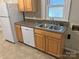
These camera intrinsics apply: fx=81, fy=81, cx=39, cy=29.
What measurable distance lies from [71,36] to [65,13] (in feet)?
2.46

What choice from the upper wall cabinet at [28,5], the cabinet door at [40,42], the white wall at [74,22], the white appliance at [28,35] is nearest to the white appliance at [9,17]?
the upper wall cabinet at [28,5]

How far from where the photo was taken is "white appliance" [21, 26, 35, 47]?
106 inches

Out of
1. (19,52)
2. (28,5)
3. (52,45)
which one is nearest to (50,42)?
(52,45)

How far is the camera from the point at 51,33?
7.33ft

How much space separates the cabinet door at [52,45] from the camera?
2239 millimetres

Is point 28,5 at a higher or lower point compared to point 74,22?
higher

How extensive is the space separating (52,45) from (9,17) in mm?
1816

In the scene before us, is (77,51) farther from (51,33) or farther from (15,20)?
(15,20)

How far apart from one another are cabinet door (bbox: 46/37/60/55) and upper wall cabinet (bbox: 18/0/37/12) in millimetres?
1158

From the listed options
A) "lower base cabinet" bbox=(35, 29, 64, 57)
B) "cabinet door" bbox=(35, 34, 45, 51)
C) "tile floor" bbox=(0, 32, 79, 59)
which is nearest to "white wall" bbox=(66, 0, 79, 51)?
"tile floor" bbox=(0, 32, 79, 59)

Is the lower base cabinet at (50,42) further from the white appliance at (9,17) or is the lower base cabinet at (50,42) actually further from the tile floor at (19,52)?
the white appliance at (9,17)

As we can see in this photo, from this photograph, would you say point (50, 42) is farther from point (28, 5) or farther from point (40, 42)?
point (28, 5)

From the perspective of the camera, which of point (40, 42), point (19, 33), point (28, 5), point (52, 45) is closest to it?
point (52, 45)

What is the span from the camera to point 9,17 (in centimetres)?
295
